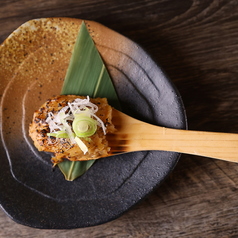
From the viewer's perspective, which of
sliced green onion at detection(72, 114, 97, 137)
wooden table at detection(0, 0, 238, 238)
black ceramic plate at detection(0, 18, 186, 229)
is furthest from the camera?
wooden table at detection(0, 0, 238, 238)

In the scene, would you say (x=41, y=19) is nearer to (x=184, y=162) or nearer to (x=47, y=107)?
(x=47, y=107)

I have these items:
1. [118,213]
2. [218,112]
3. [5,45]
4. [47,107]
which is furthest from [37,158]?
[218,112]

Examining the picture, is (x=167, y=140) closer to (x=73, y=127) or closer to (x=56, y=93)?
(x=73, y=127)

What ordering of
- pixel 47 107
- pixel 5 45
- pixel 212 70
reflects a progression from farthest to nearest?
pixel 212 70 → pixel 5 45 → pixel 47 107

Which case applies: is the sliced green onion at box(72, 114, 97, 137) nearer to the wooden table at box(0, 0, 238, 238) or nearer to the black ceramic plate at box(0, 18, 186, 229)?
the black ceramic plate at box(0, 18, 186, 229)

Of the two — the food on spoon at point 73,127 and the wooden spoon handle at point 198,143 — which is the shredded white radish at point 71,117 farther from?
the wooden spoon handle at point 198,143

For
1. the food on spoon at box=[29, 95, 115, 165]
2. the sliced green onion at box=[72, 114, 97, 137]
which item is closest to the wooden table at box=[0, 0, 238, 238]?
the food on spoon at box=[29, 95, 115, 165]

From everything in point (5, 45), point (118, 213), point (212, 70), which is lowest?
point (118, 213)

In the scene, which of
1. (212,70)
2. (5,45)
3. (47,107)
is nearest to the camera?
(47,107)
